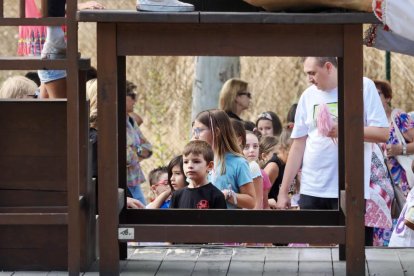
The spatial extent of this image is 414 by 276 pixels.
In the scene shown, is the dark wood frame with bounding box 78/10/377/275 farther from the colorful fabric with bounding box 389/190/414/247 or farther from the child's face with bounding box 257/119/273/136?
the child's face with bounding box 257/119/273/136

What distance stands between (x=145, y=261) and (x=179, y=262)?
0.66 ft

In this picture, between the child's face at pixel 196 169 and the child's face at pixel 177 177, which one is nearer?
the child's face at pixel 196 169

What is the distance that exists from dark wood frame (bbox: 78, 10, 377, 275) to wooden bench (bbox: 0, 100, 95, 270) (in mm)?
328

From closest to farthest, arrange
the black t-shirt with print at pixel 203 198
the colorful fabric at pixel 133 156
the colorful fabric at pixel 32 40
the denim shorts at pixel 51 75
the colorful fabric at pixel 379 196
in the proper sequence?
1. the denim shorts at pixel 51 75
2. the black t-shirt with print at pixel 203 198
3. the colorful fabric at pixel 32 40
4. the colorful fabric at pixel 379 196
5. the colorful fabric at pixel 133 156

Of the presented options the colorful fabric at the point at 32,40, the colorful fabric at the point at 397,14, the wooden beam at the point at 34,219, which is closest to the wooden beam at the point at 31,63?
the wooden beam at the point at 34,219

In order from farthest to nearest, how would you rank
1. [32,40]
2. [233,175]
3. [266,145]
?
[266,145] < [233,175] < [32,40]

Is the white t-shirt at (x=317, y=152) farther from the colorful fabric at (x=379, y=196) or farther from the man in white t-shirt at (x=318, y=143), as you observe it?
the colorful fabric at (x=379, y=196)

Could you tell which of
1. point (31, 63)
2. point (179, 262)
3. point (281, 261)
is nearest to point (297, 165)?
point (281, 261)

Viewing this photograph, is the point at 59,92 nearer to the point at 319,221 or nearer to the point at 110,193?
the point at 110,193

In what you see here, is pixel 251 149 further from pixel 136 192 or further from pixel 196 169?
pixel 196 169

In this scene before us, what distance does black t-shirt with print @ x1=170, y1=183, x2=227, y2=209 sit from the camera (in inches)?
270

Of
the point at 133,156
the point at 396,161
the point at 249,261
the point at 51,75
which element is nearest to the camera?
the point at 249,261

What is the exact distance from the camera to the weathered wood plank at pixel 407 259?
5.97 m

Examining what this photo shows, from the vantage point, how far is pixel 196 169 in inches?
271
